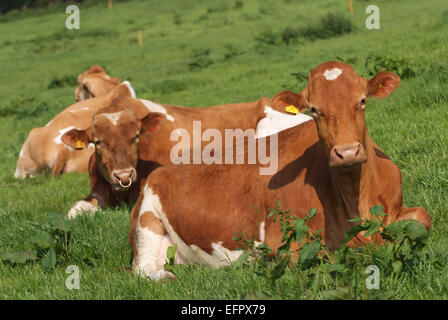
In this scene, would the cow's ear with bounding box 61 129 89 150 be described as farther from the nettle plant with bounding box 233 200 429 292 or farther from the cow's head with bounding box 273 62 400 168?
the nettle plant with bounding box 233 200 429 292

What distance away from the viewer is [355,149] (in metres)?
4.31

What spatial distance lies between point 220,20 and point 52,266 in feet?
103

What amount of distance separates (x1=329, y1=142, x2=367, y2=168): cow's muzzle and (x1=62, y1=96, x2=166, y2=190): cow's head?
146 inches

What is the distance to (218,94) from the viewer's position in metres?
15.9

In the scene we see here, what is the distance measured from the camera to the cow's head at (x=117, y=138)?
7711 millimetres

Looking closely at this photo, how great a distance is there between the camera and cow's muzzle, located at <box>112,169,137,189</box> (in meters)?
7.54

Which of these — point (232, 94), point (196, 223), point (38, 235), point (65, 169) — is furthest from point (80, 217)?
point (232, 94)

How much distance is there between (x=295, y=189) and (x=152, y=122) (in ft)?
12.3

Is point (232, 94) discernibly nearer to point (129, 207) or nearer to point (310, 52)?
point (310, 52)

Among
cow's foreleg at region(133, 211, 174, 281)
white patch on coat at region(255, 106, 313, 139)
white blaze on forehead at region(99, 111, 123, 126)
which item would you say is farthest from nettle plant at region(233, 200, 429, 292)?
white patch on coat at region(255, 106, 313, 139)

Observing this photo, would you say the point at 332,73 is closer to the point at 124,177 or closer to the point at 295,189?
the point at 295,189

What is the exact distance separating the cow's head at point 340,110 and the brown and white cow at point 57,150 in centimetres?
715

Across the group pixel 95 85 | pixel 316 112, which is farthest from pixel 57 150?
pixel 316 112

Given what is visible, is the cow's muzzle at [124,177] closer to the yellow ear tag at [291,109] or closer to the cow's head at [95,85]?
the yellow ear tag at [291,109]
